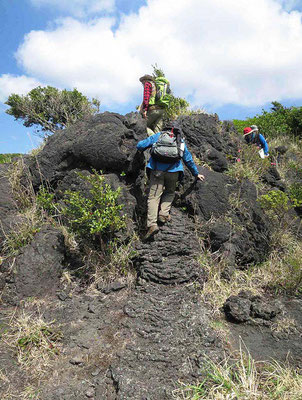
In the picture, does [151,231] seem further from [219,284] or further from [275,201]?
[275,201]

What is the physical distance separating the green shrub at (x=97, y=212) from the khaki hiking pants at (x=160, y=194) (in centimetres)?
56

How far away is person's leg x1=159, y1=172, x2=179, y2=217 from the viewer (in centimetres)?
491

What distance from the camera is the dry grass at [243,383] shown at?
107 inches

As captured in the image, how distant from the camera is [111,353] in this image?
3.45 meters

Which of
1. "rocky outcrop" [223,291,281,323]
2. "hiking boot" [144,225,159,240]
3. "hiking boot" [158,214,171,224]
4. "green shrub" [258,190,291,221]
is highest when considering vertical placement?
"green shrub" [258,190,291,221]

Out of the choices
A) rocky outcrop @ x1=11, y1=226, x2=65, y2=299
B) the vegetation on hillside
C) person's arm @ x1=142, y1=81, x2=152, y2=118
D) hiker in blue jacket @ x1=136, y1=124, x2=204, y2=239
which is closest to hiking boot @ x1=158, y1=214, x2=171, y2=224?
hiker in blue jacket @ x1=136, y1=124, x2=204, y2=239

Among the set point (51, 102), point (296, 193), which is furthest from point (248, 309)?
point (51, 102)

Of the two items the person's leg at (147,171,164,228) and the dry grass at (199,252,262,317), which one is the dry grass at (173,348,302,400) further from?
the person's leg at (147,171,164,228)

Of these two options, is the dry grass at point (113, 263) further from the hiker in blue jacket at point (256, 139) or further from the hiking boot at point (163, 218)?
the hiker in blue jacket at point (256, 139)

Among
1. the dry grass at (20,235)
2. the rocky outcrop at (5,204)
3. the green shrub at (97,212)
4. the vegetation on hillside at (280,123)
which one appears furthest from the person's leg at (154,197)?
the vegetation on hillside at (280,123)

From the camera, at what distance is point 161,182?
16.1ft

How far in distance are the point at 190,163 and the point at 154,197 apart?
3.09 ft

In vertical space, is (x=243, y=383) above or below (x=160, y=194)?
below

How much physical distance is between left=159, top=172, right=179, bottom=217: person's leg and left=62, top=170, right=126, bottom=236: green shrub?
0.77 metres
